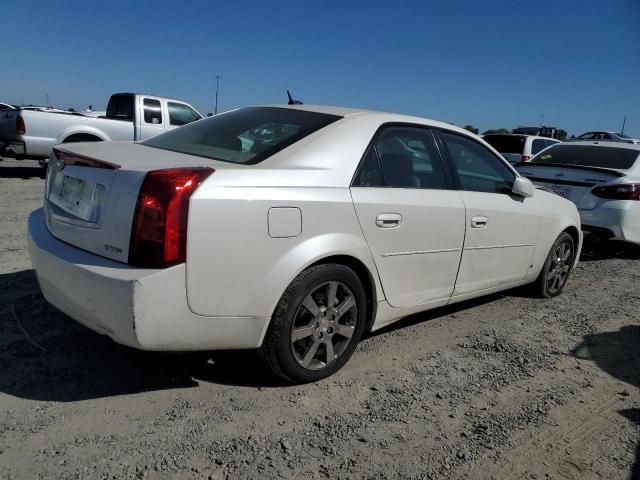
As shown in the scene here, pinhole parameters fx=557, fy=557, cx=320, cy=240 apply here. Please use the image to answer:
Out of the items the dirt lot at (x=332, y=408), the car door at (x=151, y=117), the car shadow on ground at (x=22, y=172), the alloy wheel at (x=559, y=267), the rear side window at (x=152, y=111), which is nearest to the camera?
the dirt lot at (x=332, y=408)

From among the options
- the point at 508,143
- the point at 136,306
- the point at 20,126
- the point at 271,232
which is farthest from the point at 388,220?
the point at 508,143

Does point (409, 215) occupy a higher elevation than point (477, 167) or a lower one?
lower

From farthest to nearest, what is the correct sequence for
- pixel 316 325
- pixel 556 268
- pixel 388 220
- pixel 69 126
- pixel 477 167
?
1. pixel 69 126
2. pixel 556 268
3. pixel 477 167
4. pixel 388 220
5. pixel 316 325

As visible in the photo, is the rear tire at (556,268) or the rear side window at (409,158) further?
the rear tire at (556,268)

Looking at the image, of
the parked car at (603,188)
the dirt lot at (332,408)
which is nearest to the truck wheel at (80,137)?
the dirt lot at (332,408)

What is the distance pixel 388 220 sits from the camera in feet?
10.8

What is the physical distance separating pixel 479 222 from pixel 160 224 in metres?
2.37

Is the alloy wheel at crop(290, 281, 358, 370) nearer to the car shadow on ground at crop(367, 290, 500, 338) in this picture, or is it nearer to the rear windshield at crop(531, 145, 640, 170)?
the car shadow on ground at crop(367, 290, 500, 338)

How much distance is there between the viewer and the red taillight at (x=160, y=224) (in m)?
2.51

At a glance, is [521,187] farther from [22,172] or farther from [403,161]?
[22,172]

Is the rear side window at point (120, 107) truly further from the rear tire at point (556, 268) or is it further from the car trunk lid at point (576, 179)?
the rear tire at point (556, 268)

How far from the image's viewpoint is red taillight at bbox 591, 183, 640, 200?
6723mm

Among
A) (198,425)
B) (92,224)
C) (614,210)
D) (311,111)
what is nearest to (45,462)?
(198,425)

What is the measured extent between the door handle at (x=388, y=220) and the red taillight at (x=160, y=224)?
1.17 meters
